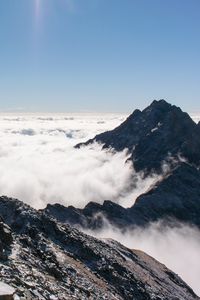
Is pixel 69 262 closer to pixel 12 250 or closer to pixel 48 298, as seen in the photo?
pixel 12 250

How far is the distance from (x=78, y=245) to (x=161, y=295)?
21832mm

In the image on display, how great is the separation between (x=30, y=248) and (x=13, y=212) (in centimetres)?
2529

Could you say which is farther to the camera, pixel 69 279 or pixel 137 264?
pixel 137 264

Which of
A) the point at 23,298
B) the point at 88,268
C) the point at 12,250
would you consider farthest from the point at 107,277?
the point at 23,298

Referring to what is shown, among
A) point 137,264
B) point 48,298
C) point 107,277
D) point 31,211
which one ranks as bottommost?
point 137,264

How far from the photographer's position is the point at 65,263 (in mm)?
74938

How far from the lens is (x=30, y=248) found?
7325cm

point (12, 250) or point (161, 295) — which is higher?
point (12, 250)

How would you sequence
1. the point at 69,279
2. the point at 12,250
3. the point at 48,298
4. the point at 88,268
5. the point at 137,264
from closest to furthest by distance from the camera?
the point at 48,298
the point at 12,250
the point at 69,279
the point at 88,268
the point at 137,264

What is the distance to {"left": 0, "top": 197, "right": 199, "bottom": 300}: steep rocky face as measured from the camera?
59.8 meters

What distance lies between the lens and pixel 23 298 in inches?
1412

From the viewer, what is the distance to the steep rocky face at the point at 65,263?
196 feet

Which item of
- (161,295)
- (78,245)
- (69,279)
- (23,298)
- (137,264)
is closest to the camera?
(23,298)

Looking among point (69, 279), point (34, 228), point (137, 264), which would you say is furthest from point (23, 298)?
point (137, 264)
